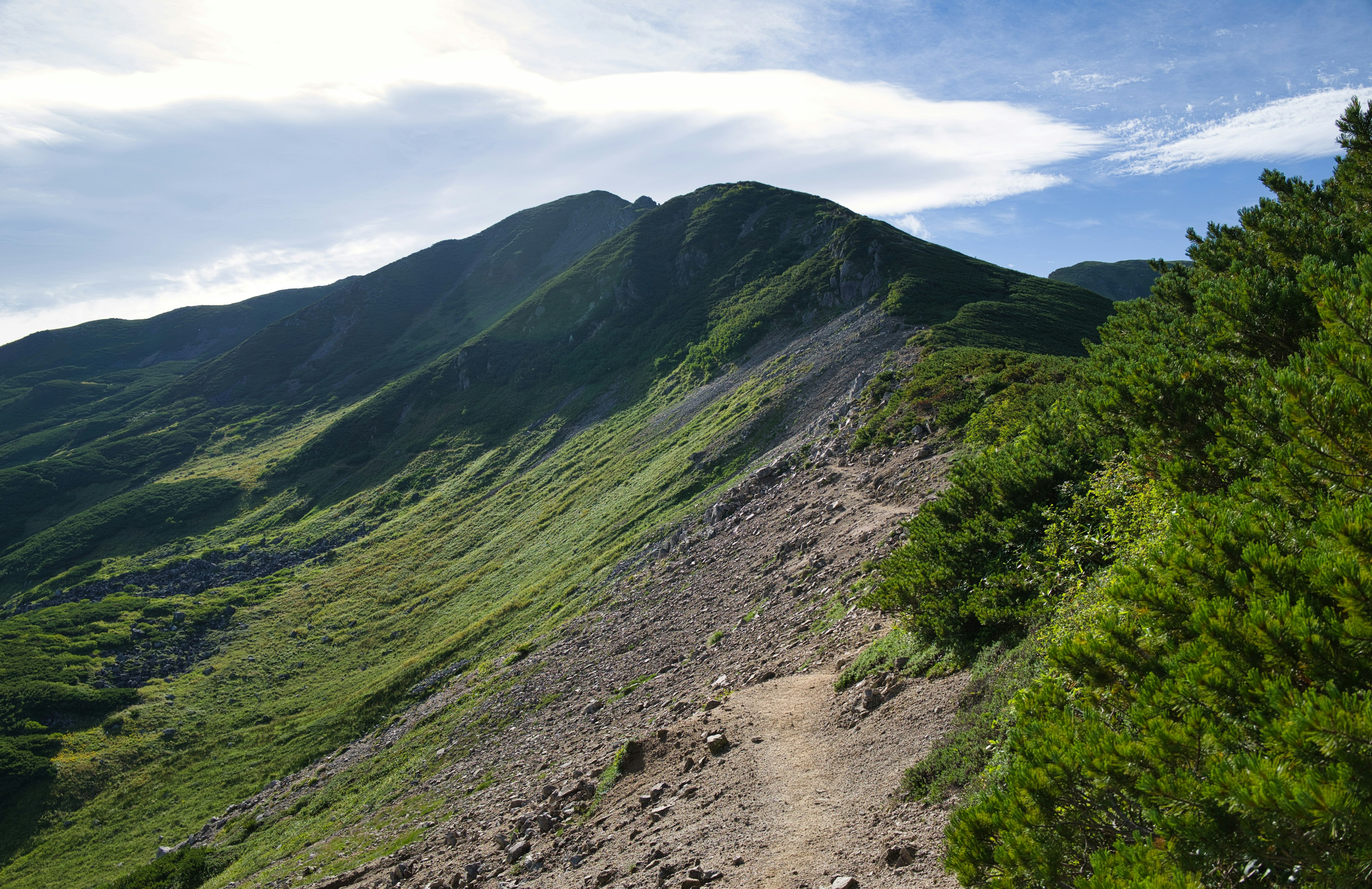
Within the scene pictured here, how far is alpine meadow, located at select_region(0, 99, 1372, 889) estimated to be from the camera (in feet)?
15.5

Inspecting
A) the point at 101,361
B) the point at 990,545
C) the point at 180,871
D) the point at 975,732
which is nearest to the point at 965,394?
the point at 990,545

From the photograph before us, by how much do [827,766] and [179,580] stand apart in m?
74.8

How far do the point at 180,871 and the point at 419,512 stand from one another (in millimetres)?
46159

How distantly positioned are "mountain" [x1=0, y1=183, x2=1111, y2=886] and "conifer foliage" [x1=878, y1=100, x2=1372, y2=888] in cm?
1116

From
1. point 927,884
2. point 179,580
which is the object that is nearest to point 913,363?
point 927,884

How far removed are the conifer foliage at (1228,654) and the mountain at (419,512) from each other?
11.2 m

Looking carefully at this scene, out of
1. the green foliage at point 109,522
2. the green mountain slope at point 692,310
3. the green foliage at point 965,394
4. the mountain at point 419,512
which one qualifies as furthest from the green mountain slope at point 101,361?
the green foliage at point 965,394

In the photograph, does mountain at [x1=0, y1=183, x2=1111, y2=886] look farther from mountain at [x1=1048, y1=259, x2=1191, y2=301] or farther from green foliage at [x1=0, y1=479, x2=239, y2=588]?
mountain at [x1=1048, y1=259, x2=1191, y2=301]

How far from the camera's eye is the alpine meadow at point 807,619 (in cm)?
473

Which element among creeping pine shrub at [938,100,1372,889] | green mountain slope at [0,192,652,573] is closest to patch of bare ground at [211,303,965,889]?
creeping pine shrub at [938,100,1372,889]

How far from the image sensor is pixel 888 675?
1239 cm

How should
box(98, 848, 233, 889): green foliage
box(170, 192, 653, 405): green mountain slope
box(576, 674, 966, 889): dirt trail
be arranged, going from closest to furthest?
1. box(576, 674, 966, 889): dirt trail
2. box(98, 848, 233, 889): green foliage
3. box(170, 192, 653, 405): green mountain slope

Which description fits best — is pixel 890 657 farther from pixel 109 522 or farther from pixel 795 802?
pixel 109 522

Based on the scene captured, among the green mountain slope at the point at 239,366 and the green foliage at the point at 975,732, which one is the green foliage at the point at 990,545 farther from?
the green mountain slope at the point at 239,366
